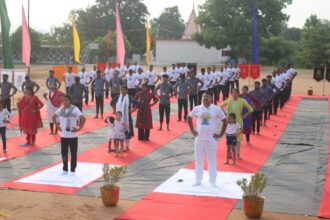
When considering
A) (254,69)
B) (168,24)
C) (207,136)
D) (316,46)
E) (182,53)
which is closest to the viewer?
(207,136)

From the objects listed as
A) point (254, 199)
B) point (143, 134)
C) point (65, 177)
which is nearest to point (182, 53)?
point (143, 134)

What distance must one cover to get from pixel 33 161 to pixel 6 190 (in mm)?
2410

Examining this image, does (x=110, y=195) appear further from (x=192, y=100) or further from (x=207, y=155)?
(x=192, y=100)

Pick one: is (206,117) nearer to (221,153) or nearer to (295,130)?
(221,153)

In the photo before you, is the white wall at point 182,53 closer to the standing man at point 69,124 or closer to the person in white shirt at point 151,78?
the person in white shirt at point 151,78

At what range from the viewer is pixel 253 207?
756 centimetres

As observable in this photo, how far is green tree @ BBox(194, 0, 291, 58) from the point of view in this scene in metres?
49.2

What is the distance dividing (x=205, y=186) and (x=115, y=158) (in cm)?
317

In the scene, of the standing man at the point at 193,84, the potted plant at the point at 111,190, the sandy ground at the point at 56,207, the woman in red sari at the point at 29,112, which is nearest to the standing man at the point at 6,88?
the woman in red sari at the point at 29,112

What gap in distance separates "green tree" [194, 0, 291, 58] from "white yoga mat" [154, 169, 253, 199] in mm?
39931

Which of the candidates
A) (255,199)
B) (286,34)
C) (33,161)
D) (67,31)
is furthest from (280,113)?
(286,34)

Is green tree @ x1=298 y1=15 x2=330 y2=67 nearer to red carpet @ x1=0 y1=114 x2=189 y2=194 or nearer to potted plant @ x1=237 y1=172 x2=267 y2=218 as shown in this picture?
red carpet @ x1=0 y1=114 x2=189 y2=194

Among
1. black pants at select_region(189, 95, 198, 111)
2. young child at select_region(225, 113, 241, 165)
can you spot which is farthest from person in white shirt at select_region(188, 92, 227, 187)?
black pants at select_region(189, 95, 198, 111)

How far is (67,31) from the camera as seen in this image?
6128 cm
